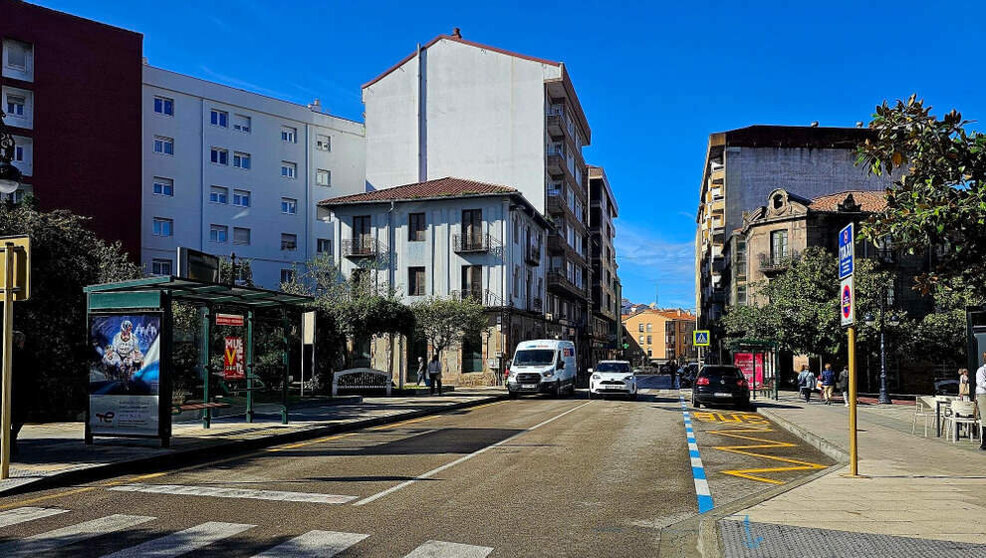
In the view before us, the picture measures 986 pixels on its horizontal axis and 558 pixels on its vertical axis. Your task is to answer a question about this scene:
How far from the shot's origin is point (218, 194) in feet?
Result: 173

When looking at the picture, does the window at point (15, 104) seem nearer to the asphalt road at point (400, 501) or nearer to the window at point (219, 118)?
the window at point (219, 118)

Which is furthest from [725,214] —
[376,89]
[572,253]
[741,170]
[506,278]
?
[376,89]

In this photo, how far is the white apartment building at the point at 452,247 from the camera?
157 ft

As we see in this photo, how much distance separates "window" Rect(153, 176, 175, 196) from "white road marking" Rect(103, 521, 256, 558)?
154 feet

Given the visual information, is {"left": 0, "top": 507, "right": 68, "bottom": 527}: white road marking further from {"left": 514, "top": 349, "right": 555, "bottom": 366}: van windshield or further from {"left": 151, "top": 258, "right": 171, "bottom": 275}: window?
{"left": 151, "top": 258, "right": 171, "bottom": 275}: window

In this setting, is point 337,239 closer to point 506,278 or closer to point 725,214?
point 506,278

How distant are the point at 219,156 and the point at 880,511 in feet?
169

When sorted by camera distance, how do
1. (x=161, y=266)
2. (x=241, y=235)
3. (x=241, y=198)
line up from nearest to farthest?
(x=161, y=266) → (x=241, y=235) → (x=241, y=198)

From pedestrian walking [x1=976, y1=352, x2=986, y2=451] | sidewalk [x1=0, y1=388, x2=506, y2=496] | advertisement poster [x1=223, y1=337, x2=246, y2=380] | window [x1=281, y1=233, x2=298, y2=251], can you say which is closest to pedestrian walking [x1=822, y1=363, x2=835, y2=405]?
pedestrian walking [x1=976, y1=352, x2=986, y2=451]

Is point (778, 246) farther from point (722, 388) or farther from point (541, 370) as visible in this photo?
point (722, 388)

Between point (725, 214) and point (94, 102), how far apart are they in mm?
44290

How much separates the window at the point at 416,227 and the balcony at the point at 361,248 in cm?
207

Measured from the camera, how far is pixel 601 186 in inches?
3553

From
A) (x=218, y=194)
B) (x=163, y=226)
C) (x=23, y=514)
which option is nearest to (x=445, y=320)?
(x=163, y=226)
